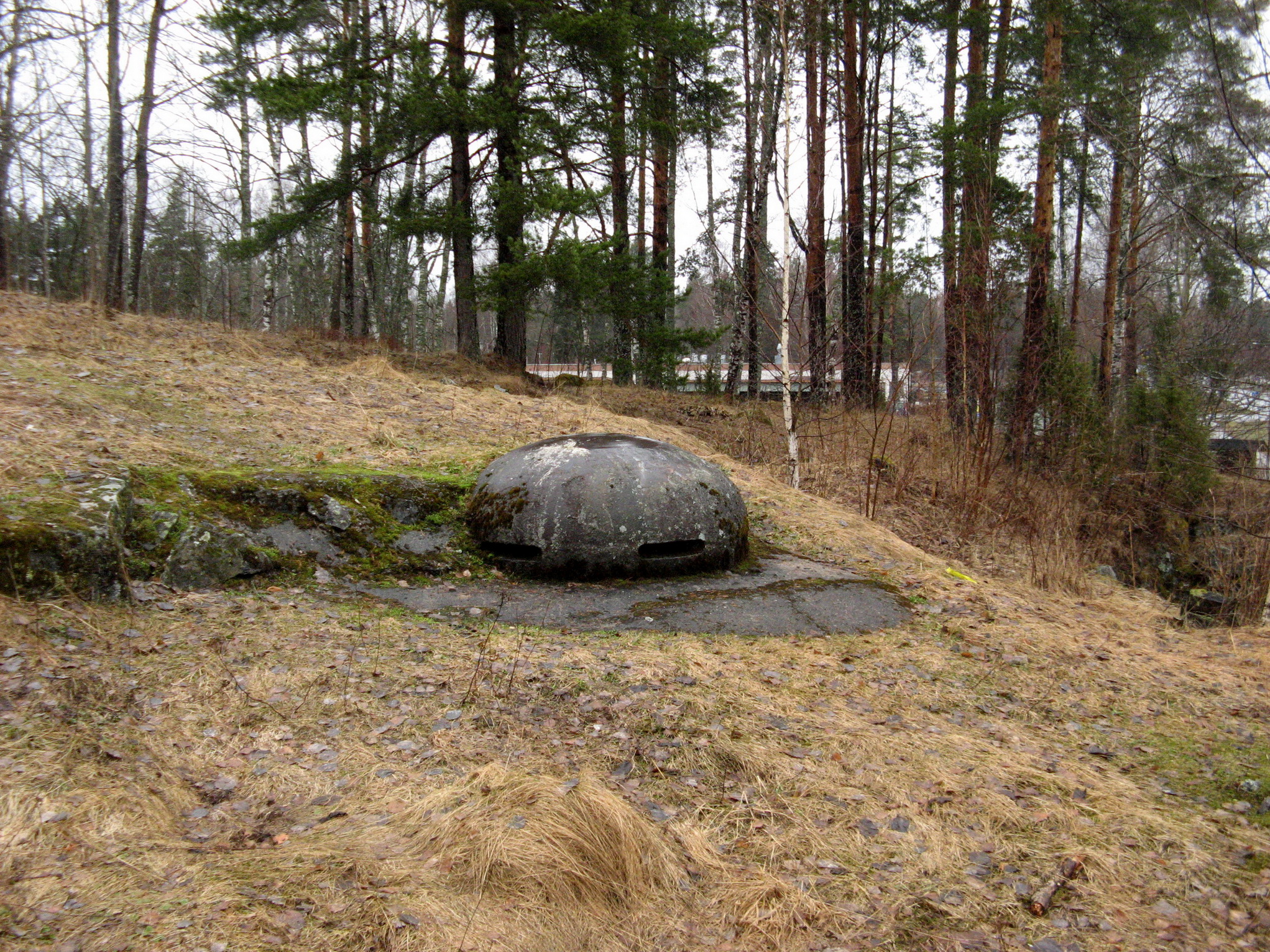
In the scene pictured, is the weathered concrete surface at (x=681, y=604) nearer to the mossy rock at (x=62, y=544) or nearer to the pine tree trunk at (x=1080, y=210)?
the mossy rock at (x=62, y=544)

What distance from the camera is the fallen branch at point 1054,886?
287 centimetres

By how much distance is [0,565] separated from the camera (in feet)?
13.2

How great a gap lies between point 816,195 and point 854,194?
128 inches

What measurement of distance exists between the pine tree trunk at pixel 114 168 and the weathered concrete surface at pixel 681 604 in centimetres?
945

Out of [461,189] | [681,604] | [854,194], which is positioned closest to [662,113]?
[461,189]

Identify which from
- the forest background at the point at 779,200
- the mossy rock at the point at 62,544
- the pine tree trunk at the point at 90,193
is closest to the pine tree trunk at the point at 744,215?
the forest background at the point at 779,200

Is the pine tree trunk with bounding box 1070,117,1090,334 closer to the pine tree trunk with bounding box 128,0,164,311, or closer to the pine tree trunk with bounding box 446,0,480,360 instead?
the pine tree trunk with bounding box 446,0,480,360

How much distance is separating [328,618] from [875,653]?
3.54 m

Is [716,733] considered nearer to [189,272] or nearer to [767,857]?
[767,857]

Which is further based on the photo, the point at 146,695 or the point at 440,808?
the point at 146,695

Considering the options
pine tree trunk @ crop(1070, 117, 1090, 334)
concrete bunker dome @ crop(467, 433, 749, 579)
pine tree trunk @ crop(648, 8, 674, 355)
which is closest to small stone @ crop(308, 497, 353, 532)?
concrete bunker dome @ crop(467, 433, 749, 579)

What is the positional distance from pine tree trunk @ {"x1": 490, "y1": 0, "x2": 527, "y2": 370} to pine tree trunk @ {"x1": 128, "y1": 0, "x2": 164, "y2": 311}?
18.9ft

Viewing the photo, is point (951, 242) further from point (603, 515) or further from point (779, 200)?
point (603, 515)

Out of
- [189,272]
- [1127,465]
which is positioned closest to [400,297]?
[189,272]
